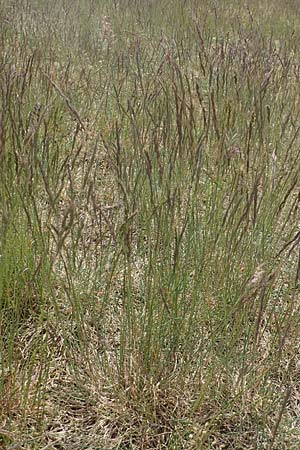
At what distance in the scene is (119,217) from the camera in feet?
5.69

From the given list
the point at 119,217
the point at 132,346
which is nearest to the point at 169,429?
the point at 132,346

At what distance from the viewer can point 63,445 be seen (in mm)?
1174

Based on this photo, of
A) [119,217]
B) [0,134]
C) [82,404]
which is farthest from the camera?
[119,217]

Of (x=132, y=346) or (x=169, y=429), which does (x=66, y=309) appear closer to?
(x=132, y=346)

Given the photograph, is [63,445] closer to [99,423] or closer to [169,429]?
[99,423]

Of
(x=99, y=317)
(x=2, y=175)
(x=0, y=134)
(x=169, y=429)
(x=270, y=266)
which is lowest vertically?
(x=169, y=429)

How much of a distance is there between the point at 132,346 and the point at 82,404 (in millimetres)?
210

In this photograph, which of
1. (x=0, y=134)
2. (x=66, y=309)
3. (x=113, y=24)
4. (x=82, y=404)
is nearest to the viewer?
(x=0, y=134)

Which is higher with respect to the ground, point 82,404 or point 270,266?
point 270,266

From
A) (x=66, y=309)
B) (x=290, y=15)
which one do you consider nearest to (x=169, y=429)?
(x=66, y=309)

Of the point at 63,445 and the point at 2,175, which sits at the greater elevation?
the point at 2,175

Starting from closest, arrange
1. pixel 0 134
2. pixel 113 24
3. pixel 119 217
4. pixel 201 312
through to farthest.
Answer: pixel 0 134 → pixel 201 312 → pixel 119 217 → pixel 113 24

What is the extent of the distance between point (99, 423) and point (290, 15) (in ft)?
18.3

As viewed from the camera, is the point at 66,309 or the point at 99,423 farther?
the point at 66,309
